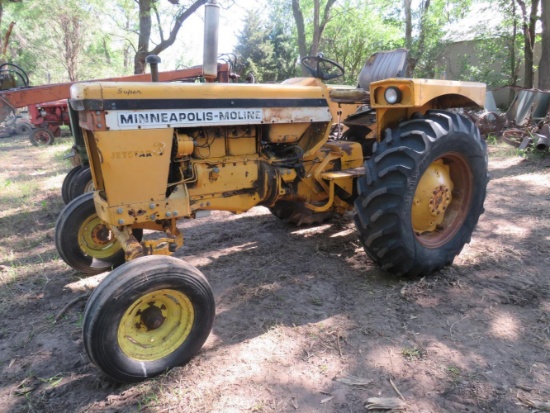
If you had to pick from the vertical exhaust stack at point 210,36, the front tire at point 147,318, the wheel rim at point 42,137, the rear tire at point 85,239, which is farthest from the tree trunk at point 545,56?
the wheel rim at point 42,137

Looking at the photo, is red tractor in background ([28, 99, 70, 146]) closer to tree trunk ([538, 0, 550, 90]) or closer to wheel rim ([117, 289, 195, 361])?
wheel rim ([117, 289, 195, 361])

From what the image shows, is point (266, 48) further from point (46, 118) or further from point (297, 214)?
point (297, 214)

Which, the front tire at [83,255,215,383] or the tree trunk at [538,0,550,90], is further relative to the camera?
the tree trunk at [538,0,550,90]

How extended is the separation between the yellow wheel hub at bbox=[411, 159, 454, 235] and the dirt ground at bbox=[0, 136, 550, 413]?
423mm

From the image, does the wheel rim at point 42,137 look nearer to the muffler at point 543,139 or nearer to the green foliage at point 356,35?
the muffler at point 543,139

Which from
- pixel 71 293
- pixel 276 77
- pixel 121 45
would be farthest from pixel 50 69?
pixel 71 293

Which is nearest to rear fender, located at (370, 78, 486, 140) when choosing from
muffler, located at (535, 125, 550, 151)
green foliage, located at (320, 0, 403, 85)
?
muffler, located at (535, 125, 550, 151)

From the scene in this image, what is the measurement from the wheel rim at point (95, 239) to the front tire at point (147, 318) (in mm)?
1417

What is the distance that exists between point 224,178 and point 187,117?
538 mm

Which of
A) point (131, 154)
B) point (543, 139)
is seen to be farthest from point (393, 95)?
point (543, 139)

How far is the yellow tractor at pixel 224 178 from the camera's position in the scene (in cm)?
224

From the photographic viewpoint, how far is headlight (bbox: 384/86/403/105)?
10.1ft

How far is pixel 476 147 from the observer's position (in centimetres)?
335

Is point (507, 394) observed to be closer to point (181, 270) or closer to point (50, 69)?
point (181, 270)
